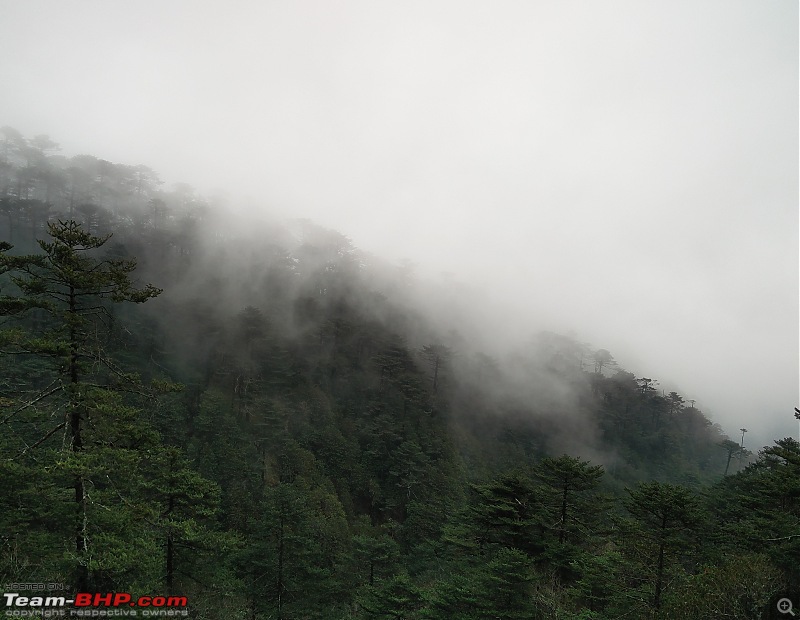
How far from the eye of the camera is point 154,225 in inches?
2734

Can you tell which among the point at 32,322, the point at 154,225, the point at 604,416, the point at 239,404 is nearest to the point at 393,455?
the point at 239,404

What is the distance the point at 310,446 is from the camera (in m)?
46.9

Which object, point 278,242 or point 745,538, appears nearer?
point 745,538

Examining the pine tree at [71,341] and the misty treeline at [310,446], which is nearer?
the pine tree at [71,341]

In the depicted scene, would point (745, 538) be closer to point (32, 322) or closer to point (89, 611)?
point (89, 611)

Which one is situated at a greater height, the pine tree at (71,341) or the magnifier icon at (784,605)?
the pine tree at (71,341)

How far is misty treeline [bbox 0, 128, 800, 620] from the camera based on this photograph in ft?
36.0

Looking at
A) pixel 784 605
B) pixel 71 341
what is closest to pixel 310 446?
pixel 71 341

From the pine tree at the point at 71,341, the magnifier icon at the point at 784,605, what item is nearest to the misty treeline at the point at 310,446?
the pine tree at the point at 71,341

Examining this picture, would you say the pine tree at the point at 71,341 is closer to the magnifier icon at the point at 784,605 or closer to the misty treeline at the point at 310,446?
the misty treeline at the point at 310,446

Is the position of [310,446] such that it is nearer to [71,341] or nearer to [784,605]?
[71,341]

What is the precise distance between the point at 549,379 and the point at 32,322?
290 ft

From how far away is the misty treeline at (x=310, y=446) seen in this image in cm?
1098

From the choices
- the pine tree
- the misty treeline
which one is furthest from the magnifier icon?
the pine tree
